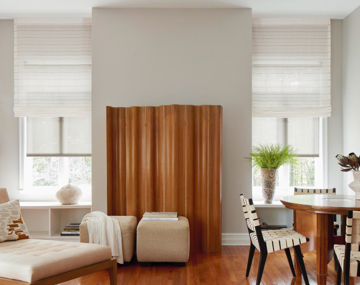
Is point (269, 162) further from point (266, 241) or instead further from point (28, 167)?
point (28, 167)

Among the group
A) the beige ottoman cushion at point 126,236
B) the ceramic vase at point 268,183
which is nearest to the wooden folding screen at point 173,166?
the beige ottoman cushion at point 126,236

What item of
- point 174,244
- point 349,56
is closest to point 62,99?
point 174,244

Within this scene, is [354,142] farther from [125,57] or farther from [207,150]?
[125,57]

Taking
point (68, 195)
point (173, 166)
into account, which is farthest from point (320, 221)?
point (68, 195)

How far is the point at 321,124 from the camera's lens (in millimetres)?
4590

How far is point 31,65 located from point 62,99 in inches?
27.1

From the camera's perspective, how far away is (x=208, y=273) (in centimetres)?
311

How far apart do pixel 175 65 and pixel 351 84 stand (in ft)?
8.17

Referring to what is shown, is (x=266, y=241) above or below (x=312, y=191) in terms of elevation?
below

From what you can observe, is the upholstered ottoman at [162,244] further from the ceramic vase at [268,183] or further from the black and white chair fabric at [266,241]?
the ceramic vase at [268,183]

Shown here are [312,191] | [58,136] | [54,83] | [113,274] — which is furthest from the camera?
[58,136]

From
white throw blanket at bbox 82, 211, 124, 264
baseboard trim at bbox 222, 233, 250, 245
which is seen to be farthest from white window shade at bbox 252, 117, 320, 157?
white throw blanket at bbox 82, 211, 124, 264

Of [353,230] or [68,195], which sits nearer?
[353,230]

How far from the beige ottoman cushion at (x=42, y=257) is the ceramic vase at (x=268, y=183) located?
2408 millimetres
